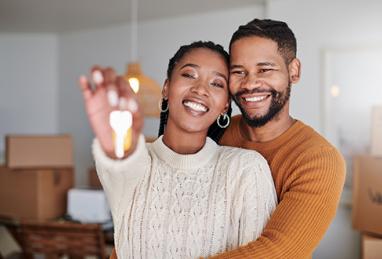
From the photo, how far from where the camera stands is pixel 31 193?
1.81 meters

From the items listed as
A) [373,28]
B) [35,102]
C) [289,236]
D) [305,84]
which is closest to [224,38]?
[305,84]

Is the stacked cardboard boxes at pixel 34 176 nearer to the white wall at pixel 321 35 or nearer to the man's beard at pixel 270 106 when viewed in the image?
the white wall at pixel 321 35

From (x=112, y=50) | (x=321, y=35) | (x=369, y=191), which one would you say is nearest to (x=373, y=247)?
(x=369, y=191)

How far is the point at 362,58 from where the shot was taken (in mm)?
916

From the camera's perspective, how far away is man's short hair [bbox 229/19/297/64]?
1.67 feet

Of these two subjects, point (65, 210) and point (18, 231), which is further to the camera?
point (65, 210)

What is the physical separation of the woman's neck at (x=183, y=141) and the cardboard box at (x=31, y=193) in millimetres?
1386

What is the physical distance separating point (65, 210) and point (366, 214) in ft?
3.97

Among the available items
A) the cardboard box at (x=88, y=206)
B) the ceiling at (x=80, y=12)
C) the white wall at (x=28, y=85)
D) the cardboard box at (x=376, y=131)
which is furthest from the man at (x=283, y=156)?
the white wall at (x=28, y=85)

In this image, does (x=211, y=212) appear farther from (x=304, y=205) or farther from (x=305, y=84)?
(x=305, y=84)

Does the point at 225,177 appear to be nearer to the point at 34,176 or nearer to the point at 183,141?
the point at 183,141

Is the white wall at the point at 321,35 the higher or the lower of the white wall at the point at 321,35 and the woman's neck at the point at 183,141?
the higher

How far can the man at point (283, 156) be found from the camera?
0.48 meters

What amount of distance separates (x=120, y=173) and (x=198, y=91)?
127 mm
